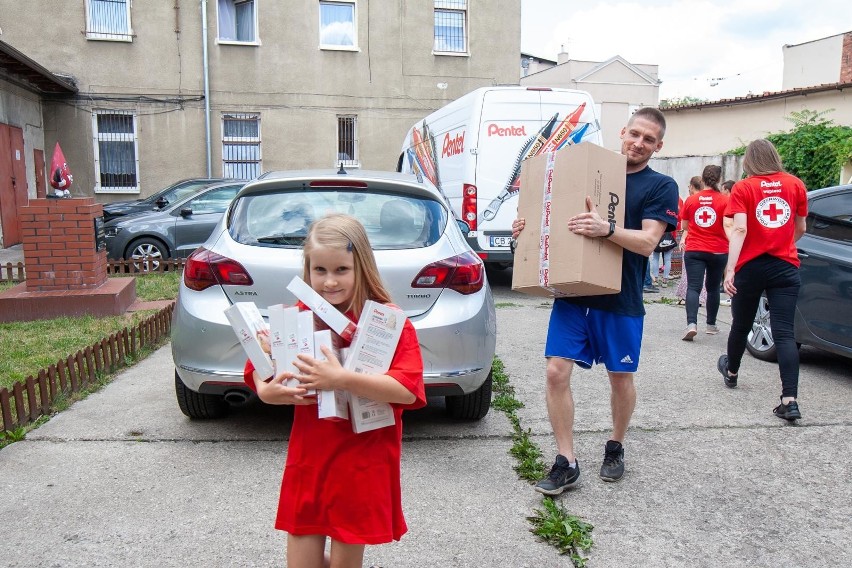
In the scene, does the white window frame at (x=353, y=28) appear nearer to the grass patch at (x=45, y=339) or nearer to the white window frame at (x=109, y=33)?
the white window frame at (x=109, y=33)

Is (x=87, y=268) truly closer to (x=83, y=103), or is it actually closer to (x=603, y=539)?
(x=603, y=539)

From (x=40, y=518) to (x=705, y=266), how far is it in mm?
6165

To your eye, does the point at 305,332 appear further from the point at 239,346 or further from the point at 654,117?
the point at 654,117

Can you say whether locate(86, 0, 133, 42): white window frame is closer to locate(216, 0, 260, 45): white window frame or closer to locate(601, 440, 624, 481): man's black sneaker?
locate(216, 0, 260, 45): white window frame

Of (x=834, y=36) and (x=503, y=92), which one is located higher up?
(x=834, y=36)

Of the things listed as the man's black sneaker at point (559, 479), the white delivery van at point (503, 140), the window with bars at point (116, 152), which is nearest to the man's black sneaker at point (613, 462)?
the man's black sneaker at point (559, 479)

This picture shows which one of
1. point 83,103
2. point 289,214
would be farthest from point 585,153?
point 83,103

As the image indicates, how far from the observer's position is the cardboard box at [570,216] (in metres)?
3.36

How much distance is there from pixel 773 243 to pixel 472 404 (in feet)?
7.21

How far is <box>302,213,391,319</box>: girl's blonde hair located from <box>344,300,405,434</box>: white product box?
0.15 m

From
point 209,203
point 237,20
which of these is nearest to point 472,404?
point 209,203

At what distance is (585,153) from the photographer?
336 centimetres

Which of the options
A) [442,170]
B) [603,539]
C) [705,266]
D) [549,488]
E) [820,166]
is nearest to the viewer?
[603,539]

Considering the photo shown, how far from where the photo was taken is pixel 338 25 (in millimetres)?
19562
